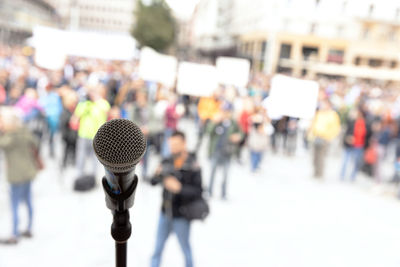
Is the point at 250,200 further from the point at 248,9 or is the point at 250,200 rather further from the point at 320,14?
the point at 248,9

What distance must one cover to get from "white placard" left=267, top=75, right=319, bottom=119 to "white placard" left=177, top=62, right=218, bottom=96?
9.84 feet

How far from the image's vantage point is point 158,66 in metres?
8.40

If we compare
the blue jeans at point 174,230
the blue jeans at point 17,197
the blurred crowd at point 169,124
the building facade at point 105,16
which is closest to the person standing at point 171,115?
the blurred crowd at point 169,124

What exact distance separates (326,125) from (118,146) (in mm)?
7714

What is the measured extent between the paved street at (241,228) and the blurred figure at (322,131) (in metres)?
0.78

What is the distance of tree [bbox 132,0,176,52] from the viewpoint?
5009 centimetres

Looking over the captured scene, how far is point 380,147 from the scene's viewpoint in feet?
28.3

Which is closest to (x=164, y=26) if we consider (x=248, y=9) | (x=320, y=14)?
(x=248, y=9)

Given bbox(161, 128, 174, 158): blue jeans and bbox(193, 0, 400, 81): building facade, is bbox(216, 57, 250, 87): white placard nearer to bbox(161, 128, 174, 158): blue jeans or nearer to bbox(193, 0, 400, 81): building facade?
bbox(161, 128, 174, 158): blue jeans

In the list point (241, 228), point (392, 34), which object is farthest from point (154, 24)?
point (241, 228)

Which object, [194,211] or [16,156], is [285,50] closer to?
[16,156]

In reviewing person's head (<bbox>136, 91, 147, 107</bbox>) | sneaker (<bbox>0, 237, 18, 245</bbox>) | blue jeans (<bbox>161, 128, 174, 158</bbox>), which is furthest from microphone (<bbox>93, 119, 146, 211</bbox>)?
blue jeans (<bbox>161, 128, 174, 158</bbox>)

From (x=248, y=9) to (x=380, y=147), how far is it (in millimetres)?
38564

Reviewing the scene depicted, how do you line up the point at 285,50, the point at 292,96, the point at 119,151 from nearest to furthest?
the point at 119,151 < the point at 292,96 < the point at 285,50
